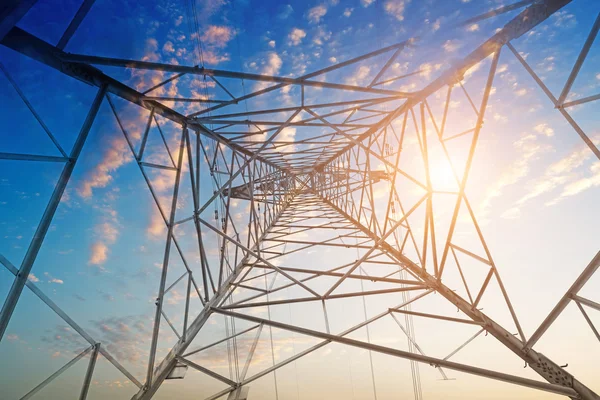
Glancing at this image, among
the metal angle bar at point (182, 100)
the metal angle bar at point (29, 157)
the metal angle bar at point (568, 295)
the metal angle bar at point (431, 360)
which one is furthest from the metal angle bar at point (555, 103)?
the metal angle bar at point (29, 157)

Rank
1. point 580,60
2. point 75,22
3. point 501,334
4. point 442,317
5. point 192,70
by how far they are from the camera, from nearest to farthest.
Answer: point 580,60 → point 75,22 → point 192,70 → point 501,334 → point 442,317

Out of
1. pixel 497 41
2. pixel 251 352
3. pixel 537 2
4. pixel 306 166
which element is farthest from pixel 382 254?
pixel 306 166

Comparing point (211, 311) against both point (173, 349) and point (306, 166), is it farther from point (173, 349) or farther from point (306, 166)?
point (306, 166)

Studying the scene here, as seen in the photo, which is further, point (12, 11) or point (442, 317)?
point (442, 317)

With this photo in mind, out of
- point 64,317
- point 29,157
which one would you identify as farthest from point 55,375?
point 29,157

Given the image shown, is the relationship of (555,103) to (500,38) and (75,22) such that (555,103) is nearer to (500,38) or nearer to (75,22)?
(500,38)

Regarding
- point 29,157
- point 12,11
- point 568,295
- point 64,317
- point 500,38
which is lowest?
point 568,295

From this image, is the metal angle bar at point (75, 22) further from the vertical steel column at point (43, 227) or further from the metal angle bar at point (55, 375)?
the metal angle bar at point (55, 375)

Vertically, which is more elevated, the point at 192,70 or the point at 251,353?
the point at 192,70

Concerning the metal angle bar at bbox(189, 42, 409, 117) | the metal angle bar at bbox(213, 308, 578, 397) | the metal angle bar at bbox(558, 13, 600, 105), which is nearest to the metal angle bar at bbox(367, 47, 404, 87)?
the metal angle bar at bbox(189, 42, 409, 117)
